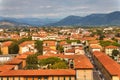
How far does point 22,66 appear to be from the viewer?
47.8m

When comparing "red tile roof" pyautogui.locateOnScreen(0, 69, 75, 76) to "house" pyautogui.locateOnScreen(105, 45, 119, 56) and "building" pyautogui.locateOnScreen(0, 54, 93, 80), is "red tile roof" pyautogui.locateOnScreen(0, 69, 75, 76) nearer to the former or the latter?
"building" pyautogui.locateOnScreen(0, 54, 93, 80)

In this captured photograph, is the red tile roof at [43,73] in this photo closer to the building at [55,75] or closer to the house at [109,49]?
the building at [55,75]

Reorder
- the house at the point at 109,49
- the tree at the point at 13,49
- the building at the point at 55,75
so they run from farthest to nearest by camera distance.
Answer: the house at the point at 109,49
the tree at the point at 13,49
the building at the point at 55,75

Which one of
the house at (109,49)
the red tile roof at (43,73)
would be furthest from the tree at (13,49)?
the red tile roof at (43,73)

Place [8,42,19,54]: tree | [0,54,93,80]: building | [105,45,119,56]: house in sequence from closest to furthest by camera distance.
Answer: [0,54,93,80]: building → [8,42,19,54]: tree → [105,45,119,56]: house

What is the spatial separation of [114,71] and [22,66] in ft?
53.6

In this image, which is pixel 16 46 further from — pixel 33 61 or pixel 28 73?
pixel 28 73

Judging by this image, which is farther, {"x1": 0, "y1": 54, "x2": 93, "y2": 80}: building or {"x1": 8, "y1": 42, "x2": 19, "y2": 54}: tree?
{"x1": 8, "y1": 42, "x2": 19, "y2": 54}: tree

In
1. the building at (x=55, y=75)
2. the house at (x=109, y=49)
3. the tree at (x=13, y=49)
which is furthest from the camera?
the house at (x=109, y=49)

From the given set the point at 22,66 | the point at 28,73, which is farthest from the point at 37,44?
the point at 28,73

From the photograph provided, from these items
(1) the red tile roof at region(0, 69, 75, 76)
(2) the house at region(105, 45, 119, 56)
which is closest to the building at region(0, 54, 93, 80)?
(1) the red tile roof at region(0, 69, 75, 76)

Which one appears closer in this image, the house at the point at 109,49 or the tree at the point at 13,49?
the tree at the point at 13,49

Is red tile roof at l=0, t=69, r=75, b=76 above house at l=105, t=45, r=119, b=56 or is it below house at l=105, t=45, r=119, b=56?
above

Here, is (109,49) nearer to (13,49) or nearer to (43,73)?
(13,49)
